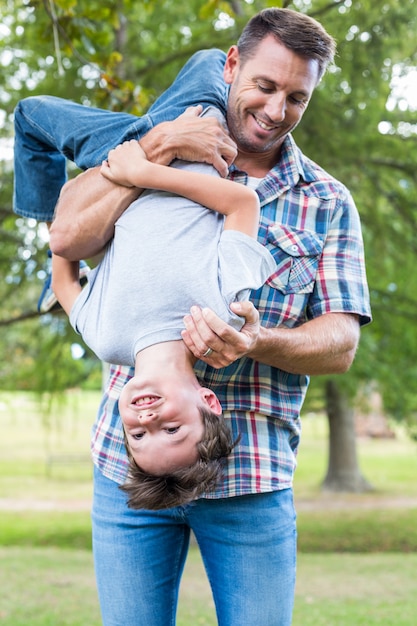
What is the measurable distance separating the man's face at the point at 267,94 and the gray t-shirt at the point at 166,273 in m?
0.33

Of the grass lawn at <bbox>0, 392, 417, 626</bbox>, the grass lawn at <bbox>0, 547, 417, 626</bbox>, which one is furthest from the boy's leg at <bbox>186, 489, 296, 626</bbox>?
the grass lawn at <bbox>0, 392, 417, 626</bbox>

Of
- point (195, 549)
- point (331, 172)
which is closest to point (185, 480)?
point (331, 172)

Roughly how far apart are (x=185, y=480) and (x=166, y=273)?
52 cm

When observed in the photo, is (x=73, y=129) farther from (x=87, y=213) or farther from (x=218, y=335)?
(x=218, y=335)

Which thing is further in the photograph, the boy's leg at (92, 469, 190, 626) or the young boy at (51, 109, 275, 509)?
the boy's leg at (92, 469, 190, 626)

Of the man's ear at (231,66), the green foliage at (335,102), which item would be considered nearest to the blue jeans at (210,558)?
the man's ear at (231,66)

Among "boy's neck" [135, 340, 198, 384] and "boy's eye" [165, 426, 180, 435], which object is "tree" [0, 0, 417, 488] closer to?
"boy's neck" [135, 340, 198, 384]

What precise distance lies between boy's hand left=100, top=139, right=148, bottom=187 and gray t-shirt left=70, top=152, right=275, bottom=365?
0.27 feet

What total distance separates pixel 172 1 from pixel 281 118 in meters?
8.48

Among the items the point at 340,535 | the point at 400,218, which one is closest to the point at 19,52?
the point at 400,218

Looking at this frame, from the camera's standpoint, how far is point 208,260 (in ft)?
6.88

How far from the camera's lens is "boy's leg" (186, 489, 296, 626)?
223 cm

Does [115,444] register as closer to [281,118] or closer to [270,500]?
[270,500]

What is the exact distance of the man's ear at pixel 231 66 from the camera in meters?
2.42
